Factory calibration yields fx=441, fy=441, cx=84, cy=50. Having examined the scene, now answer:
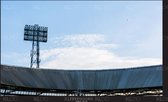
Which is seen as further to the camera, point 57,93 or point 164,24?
point 57,93

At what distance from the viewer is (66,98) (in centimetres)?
5047

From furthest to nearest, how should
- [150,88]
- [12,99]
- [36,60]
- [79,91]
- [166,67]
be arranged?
[36,60] < [79,91] < [150,88] < [166,67] < [12,99]

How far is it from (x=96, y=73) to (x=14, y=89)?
18954mm

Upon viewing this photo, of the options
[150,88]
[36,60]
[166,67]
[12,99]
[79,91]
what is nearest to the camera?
[12,99]

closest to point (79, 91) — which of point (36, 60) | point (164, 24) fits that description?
point (36, 60)

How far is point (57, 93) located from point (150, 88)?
20541 millimetres

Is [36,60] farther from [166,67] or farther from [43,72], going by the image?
[166,67]

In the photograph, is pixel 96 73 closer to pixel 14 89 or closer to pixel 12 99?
pixel 14 89

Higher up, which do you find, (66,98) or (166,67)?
(166,67)

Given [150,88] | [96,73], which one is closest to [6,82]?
[96,73]

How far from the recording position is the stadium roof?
87.9 metres

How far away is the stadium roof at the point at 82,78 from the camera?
3460 inches

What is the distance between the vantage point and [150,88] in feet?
282

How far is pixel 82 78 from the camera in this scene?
3755 inches
